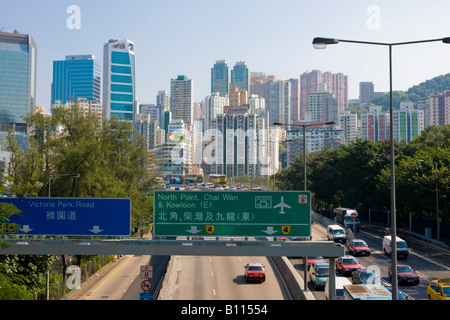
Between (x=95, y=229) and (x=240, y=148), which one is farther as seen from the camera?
(x=240, y=148)

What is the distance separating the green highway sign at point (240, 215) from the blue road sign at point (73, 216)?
4.41 ft

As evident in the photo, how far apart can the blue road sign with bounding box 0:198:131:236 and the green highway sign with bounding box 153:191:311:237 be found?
134 cm

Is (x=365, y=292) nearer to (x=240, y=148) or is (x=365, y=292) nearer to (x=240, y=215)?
(x=240, y=215)

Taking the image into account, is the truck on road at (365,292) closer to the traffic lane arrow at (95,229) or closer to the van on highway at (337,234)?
the traffic lane arrow at (95,229)

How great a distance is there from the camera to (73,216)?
16953 mm

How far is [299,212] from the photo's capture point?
654 inches

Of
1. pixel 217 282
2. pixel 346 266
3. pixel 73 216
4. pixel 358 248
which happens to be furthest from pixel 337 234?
pixel 73 216

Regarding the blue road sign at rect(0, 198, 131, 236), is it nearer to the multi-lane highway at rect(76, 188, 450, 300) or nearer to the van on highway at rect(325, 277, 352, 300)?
the van on highway at rect(325, 277, 352, 300)

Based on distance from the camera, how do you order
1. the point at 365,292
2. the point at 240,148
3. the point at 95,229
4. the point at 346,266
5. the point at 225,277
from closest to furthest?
1. the point at 95,229
2. the point at 365,292
3. the point at 346,266
4. the point at 225,277
5. the point at 240,148

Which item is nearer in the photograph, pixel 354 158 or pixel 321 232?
pixel 321 232

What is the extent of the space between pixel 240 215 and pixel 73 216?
5916 millimetres
